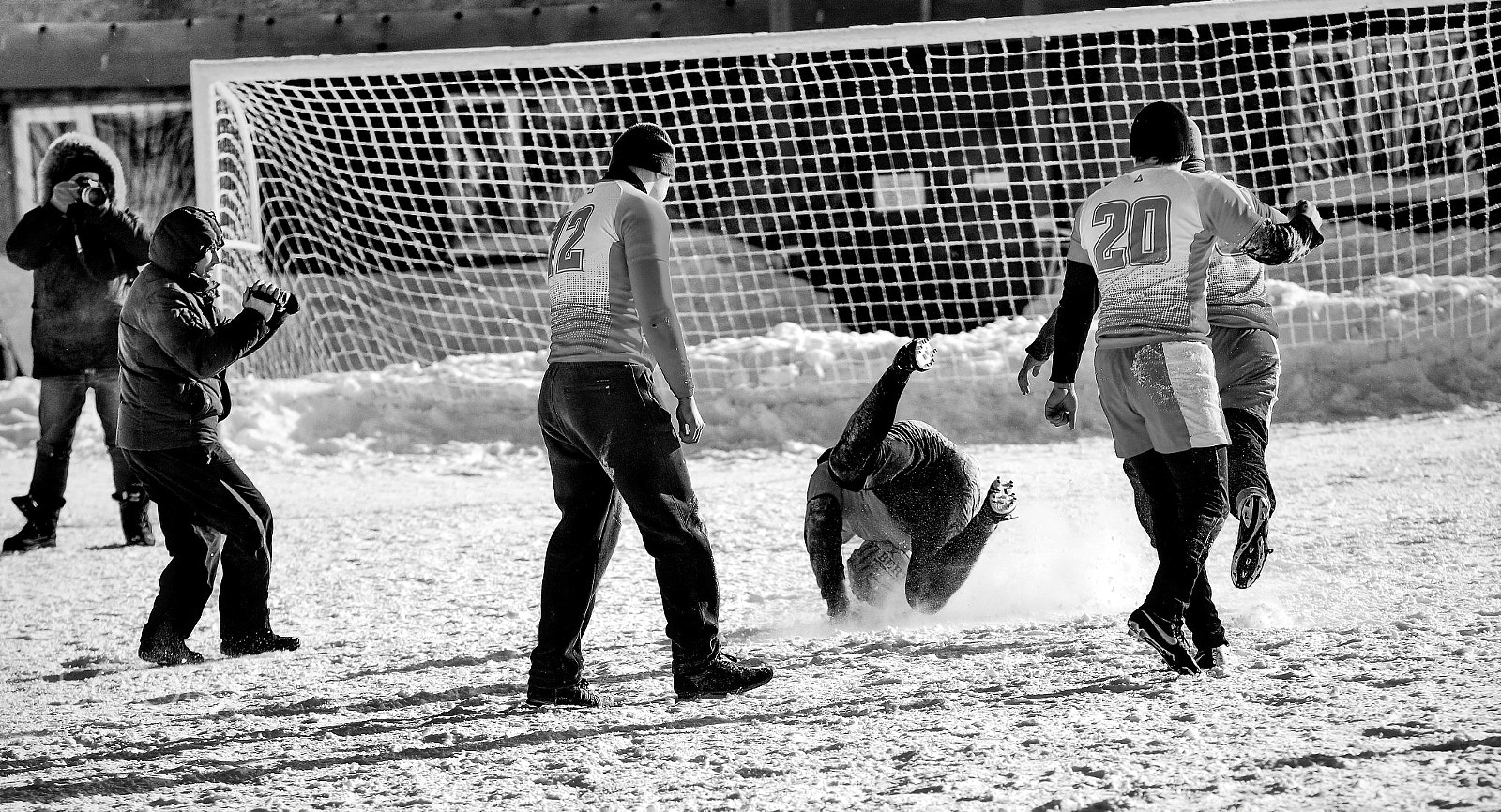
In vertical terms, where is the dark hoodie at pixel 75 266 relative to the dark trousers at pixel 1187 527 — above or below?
above

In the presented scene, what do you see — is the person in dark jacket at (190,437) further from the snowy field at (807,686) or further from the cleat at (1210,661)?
the cleat at (1210,661)

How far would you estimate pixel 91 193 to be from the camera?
239 inches

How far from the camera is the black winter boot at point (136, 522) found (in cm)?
609

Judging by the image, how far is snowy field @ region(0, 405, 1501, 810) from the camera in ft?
8.97

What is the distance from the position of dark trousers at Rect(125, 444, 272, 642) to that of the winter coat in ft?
0.24

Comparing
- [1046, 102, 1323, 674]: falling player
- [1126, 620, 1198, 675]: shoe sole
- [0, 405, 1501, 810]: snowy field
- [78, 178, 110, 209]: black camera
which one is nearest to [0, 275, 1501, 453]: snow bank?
[0, 405, 1501, 810]: snowy field

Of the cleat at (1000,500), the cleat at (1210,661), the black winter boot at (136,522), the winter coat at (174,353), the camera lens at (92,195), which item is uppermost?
the camera lens at (92,195)

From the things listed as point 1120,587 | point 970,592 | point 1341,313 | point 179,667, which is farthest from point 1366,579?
point 1341,313

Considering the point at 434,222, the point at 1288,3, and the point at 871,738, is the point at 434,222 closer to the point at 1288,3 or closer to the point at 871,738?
the point at 1288,3

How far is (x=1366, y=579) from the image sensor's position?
4402 millimetres

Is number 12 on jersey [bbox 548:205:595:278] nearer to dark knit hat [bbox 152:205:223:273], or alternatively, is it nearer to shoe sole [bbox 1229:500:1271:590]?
dark knit hat [bbox 152:205:223:273]

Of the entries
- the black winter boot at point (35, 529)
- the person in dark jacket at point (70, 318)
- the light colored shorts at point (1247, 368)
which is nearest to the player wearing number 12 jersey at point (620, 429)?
the light colored shorts at point (1247, 368)

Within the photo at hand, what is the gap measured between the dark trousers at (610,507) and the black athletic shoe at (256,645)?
1.16m

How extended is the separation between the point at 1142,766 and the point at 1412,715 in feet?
2.22
